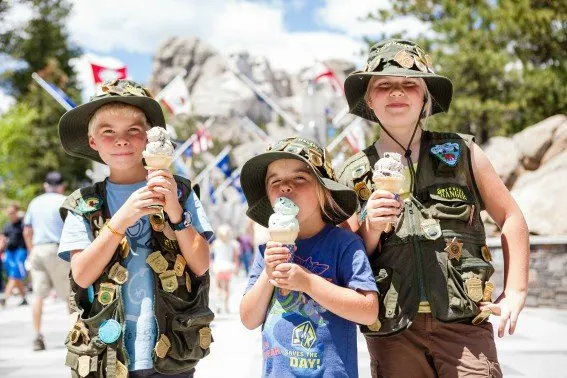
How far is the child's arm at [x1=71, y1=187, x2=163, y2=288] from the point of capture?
8.50 feet

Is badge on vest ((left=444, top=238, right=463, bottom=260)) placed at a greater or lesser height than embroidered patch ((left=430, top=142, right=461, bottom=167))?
lesser

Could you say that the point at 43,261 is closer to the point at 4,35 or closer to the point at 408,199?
the point at 408,199

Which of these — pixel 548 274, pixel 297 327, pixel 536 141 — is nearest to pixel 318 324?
pixel 297 327

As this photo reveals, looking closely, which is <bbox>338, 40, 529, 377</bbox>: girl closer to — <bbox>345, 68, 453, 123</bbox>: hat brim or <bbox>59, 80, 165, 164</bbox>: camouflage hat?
<bbox>345, 68, 453, 123</bbox>: hat brim

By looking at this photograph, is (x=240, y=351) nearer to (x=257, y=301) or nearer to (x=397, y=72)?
(x=257, y=301)

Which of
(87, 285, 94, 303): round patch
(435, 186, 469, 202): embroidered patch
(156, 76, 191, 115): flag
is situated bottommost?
(87, 285, 94, 303): round patch

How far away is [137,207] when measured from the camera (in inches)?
102

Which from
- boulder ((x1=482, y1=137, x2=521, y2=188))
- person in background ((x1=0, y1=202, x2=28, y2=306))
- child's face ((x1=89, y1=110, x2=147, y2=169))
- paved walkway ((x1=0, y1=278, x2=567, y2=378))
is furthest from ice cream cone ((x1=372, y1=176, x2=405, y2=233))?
boulder ((x1=482, y1=137, x2=521, y2=188))

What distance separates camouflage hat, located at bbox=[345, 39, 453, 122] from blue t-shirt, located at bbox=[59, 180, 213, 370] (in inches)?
34.3

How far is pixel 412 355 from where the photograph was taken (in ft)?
9.23

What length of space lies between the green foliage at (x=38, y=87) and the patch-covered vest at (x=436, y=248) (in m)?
41.8

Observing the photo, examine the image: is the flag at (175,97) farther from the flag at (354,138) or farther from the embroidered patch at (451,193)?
the embroidered patch at (451,193)

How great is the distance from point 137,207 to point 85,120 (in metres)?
0.65

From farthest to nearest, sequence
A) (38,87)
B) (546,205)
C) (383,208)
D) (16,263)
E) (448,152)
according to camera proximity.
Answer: (38,87) < (16,263) < (546,205) < (448,152) < (383,208)
